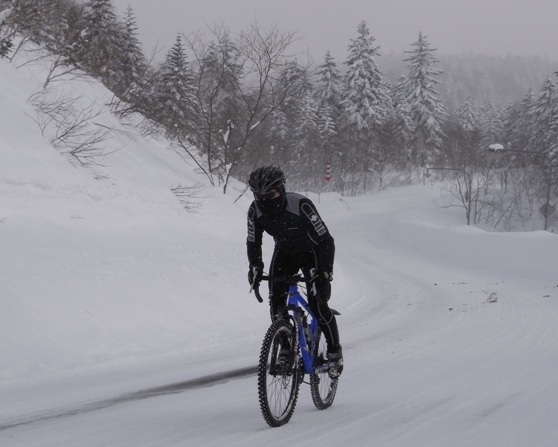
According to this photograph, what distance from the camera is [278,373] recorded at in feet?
16.7

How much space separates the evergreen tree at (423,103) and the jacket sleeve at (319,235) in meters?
69.6

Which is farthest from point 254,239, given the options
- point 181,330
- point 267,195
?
point 181,330

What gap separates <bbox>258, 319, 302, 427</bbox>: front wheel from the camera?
4.84 metres

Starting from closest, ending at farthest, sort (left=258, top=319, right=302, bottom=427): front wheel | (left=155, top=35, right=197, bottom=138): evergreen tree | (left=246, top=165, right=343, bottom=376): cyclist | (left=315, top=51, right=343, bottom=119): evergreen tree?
(left=258, top=319, right=302, bottom=427): front wheel
(left=246, top=165, right=343, bottom=376): cyclist
(left=155, top=35, right=197, bottom=138): evergreen tree
(left=315, top=51, right=343, bottom=119): evergreen tree

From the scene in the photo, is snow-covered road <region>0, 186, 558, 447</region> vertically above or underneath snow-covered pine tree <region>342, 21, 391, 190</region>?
underneath

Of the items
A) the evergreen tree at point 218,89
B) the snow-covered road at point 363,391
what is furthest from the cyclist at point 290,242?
the evergreen tree at point 218,89

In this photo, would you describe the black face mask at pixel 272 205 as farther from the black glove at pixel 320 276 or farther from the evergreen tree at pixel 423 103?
the evergreen tree at pixel 423 103

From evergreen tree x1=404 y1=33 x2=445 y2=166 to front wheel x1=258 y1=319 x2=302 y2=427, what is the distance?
70091 millimetres

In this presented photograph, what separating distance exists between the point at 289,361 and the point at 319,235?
1.12m

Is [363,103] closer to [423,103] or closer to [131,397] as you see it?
[423,103]

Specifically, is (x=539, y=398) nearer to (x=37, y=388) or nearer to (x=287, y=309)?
(x=287, y=309)

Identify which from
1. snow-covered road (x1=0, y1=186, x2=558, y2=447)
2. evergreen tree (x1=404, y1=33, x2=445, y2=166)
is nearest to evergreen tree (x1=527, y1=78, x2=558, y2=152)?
evergreen tree (x1=404, y1=33, x2=445, y2=166)

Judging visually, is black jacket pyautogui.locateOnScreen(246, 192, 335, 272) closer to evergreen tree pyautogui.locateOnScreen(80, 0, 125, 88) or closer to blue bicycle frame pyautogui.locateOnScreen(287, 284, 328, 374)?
blue bicycle frame pyautogui.locateOnScreen(287, 284, 328, 374)

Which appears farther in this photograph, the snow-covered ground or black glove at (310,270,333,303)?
black glove at (310,270,333,303)
